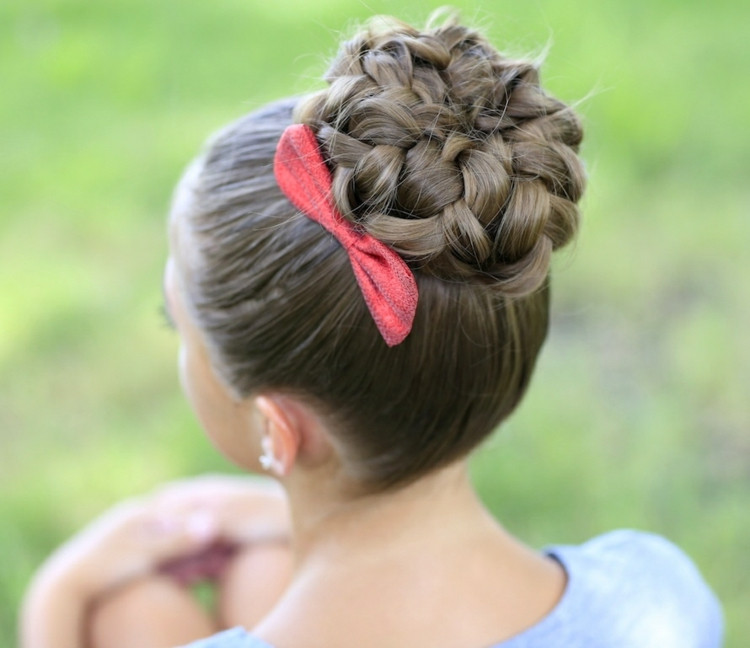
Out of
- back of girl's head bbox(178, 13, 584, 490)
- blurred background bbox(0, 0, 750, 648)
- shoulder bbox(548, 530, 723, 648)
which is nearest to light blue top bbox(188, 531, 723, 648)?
shoulder bbox(548, 530, 723, 648)

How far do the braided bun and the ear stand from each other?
28 centimetres

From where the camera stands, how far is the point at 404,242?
101 cm

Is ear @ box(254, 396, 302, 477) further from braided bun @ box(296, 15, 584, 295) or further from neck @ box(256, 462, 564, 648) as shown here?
braided bun @ box(296, 15, 584, 295)

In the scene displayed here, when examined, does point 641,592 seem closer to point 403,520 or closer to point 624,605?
point 624,605

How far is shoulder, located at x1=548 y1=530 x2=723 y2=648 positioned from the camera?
124 cm

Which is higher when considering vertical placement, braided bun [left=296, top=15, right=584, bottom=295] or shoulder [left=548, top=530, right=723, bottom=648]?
braided bun [left=296, top=15, right=584, bottom=295]

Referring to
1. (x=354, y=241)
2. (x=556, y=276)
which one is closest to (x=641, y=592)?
(x=354, y=241)

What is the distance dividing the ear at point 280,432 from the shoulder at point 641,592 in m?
0.40

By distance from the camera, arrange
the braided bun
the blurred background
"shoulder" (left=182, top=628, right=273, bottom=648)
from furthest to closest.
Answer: the blurred background < "shoulder" (left=182, top=628, right=273, bottom=648) < the braided bun

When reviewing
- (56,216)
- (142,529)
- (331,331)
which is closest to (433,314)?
(331,331)

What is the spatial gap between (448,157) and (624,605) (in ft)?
2.12

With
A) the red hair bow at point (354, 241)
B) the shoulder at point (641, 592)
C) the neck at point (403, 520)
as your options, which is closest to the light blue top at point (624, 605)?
the shoulder at point (641, 592)

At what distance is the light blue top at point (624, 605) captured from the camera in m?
1.18

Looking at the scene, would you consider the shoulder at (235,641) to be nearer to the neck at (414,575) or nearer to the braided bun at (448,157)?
the neck at (414,575)
